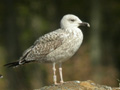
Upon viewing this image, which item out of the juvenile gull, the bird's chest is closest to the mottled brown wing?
the juvenile gull

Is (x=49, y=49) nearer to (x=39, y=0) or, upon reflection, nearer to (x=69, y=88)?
(x=69, y=88)

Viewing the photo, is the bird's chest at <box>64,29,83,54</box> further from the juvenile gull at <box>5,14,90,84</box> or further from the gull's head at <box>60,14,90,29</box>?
Result: the gull's head at <box>60,14,90,29</box>

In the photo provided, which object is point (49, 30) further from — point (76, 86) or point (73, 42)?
point (76, 86)

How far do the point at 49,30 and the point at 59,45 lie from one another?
22.7m

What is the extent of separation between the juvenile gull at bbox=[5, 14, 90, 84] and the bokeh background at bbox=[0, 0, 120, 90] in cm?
1249

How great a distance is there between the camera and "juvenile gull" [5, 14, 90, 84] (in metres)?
13.5

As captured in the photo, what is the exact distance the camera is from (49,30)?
36344 mm

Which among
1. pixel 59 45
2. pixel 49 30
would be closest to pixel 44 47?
pixel 59 45

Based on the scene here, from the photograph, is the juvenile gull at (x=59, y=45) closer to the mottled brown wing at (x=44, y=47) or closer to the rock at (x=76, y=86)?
the mottled brown wing at (x=44, y=47)

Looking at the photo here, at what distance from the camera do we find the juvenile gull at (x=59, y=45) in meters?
13.5

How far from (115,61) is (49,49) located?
25.5 metres

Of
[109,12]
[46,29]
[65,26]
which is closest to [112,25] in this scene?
[109,12]

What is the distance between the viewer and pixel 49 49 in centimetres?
1387

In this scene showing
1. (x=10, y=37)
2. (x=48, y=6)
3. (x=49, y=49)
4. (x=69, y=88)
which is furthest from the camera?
→ (x=48, y=6)
